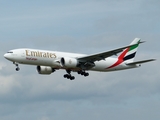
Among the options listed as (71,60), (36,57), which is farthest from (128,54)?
(36,57)

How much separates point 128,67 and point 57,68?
1085cm

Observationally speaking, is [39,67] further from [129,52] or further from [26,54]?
[129,52]

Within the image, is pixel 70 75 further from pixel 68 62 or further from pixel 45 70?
pixel 68 62

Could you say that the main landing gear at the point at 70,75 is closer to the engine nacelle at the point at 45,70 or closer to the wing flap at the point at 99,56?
the engine nacelle at the point at 45,70

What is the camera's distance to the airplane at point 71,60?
8881cm

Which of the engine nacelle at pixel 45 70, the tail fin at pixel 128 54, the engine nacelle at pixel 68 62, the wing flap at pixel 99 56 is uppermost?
the tail fin at pixel 128 54

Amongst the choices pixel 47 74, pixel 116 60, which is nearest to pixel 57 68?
pixel 47 74

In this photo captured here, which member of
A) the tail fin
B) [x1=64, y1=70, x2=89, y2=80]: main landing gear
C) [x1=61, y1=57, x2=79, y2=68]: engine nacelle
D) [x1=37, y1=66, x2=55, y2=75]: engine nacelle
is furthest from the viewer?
the tail fin

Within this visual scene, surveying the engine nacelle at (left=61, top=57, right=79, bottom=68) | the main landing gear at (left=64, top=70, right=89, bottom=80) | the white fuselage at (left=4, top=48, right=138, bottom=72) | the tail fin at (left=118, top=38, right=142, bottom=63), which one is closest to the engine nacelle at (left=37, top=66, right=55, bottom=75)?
the main landing gear at (left=64, top=70, right=89, bottom=80)

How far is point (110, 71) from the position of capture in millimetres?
96250

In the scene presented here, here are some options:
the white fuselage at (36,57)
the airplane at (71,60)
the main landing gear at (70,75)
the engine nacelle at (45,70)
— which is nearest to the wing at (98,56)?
the airplane at (71,60)

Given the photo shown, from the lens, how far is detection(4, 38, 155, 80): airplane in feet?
291

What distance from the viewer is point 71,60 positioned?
298 ft

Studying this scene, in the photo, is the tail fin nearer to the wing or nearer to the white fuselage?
the wing
